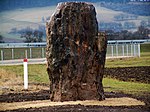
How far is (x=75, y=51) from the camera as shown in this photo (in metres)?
7.29

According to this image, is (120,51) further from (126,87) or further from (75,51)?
(75,51)

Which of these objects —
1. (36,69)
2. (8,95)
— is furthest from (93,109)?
(36,69)

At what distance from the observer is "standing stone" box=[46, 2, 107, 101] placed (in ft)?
23.9

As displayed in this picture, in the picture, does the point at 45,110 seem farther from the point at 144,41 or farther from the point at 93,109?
the point at 144,41

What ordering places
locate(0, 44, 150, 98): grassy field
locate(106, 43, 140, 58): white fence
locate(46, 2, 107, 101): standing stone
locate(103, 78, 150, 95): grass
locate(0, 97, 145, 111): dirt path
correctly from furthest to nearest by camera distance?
locate(106, 43, 140, 58): white fence, locate(0, 44, 150, 98): grassy field, locate(103, 78, 150, 95): grass, locate(46, 2, 107, 101): standing stone, locate(0, 97, 145, 111): dirt path

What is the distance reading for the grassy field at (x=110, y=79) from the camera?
998cm

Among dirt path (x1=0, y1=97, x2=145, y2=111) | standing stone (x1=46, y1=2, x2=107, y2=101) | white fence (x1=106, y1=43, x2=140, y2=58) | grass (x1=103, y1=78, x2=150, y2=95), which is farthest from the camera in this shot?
white fence (x1=106, y1=43, x2=140, y2=58)

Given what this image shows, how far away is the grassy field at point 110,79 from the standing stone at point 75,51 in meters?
2.03

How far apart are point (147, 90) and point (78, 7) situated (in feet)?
9.53

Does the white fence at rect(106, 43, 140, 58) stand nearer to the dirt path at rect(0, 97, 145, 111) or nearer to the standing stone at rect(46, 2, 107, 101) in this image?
the dirt path at rect(0, 97, 145, 111)

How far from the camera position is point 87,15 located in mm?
7402

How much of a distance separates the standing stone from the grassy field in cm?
203

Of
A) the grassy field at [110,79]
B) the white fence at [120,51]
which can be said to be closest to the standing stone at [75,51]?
the grassy field at [110,79]

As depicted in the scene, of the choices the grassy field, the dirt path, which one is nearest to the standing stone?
the dirt path
